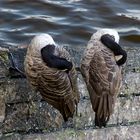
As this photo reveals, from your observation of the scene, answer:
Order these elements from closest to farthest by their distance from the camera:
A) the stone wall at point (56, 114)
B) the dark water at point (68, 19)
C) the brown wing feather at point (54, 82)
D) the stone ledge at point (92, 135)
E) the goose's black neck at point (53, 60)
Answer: the goose's black neck at point (53, 60) → the brown wing feather at point (54, 82) → the stone wall at point (56, 114) → the stone ledge at point (92, 135) → the dark water at point (68, 19)

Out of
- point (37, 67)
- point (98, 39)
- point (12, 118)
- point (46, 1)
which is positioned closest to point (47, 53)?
point (37, 67)

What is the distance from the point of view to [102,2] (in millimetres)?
9250

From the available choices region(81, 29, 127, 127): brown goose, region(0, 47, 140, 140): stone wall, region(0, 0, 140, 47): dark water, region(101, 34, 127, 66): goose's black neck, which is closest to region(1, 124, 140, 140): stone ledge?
region(0, 47, 140, 140): stone wall

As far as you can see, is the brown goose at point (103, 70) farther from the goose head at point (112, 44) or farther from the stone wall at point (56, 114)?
the stone wall at point (56, 114)

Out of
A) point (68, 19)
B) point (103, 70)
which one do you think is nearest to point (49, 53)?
point (103, 70)

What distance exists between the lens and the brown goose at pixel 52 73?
4.37 meters

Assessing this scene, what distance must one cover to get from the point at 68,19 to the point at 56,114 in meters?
3.94

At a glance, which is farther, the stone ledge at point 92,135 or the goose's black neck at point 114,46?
the stone ledge at point 92,135

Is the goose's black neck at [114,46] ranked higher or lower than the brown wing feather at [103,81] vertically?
higher

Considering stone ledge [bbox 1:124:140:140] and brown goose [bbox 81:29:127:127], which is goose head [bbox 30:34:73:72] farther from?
stone ledge [bbox 1:124:140:140]

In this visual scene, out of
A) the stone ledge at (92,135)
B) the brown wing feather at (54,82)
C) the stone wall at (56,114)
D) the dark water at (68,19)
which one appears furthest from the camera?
the dark water at (68,19)

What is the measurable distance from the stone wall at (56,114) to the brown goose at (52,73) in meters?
0.25

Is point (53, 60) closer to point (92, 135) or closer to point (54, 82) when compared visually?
point (54, 82)

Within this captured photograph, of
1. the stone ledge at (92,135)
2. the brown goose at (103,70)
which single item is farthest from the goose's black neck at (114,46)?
the stone ledge at (92,135)
